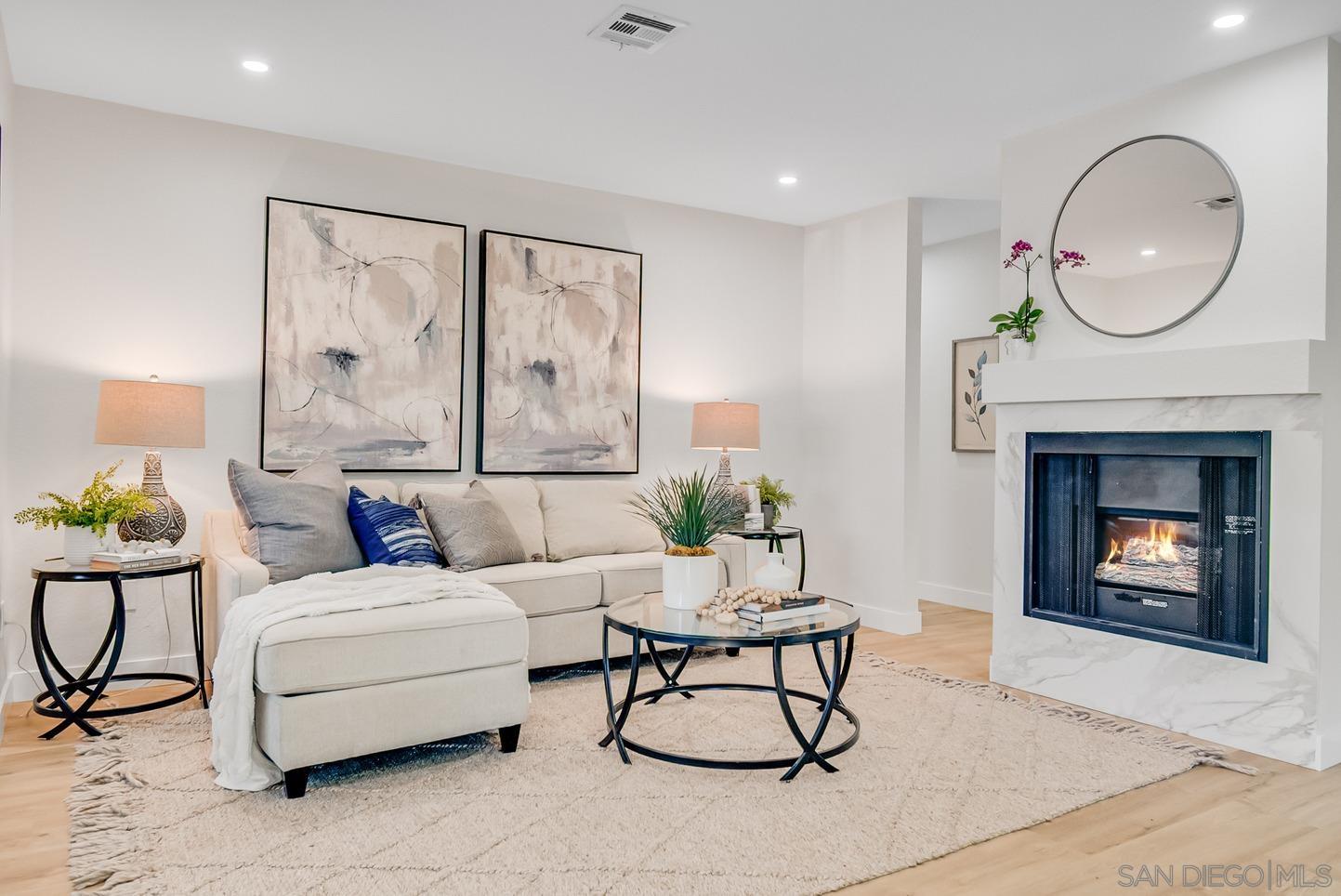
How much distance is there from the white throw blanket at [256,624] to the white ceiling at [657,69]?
76.9 inches

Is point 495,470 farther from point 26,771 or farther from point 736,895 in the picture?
point 736,895

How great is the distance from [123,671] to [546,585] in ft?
6.05

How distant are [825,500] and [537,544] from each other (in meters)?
2.15

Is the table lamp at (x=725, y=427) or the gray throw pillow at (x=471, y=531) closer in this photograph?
the gray throw pillow at (x=471, y=531)

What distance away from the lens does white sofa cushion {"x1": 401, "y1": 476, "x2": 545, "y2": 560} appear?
4.16 meters

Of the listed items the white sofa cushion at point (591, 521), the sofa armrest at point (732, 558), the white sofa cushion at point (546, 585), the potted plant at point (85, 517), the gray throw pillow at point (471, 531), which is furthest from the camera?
the sofa armrest at point (732, 558)

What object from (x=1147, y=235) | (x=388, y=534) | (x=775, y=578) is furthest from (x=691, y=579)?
(x=1147, y=235)

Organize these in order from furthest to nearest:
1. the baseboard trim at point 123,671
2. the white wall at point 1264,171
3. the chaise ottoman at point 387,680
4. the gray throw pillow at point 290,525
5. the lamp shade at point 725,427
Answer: the lamp shade at point 725,427 → the baseboard trim at point 123,671 → the gray throw pillow at point 290,525 → the white wall at point 1264,171 → the chaise ottoman at point 387,680

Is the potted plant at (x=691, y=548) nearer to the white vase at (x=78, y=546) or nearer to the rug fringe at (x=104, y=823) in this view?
the rug fringe at (x=104, y=823)

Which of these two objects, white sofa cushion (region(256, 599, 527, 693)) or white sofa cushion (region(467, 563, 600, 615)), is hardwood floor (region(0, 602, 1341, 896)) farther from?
white sofa cushion (region(467, 563, 600, 615))

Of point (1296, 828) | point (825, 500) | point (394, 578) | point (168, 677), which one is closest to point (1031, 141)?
point (825, 500)

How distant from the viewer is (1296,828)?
2.49 m

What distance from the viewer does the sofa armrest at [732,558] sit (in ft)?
14.7

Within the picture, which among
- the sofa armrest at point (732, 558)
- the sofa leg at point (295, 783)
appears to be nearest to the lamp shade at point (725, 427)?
the sofa armrest at point (732, 558)
